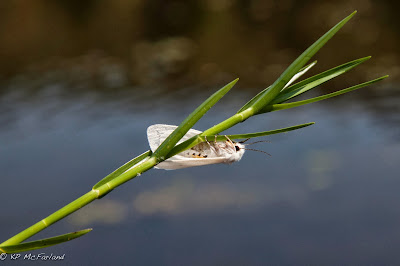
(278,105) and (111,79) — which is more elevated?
(111,79)

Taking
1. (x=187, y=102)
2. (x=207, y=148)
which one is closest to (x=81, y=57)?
(x=187, y=102)

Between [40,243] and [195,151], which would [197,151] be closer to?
[195,151]

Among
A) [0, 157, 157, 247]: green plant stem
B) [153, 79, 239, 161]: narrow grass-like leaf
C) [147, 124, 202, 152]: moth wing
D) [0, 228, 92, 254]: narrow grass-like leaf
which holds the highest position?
[147, 124, 202, 152]: moth wing

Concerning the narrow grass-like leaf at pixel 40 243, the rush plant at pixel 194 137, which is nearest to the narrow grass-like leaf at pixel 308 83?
the rush plant at pixel 194 137

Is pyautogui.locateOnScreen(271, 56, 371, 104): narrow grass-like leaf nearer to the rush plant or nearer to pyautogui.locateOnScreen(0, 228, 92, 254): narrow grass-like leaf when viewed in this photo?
the rush plant

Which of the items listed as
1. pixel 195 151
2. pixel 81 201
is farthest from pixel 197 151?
pixel 81 201

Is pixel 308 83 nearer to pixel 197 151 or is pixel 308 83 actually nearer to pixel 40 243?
pixel 197 151

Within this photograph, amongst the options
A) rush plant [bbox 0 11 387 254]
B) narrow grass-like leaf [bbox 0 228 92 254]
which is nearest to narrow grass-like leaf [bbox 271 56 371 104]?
rush plant [bbox 0 11 387 254]

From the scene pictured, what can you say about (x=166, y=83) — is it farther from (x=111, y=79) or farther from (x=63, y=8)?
(x=63, y=8)
